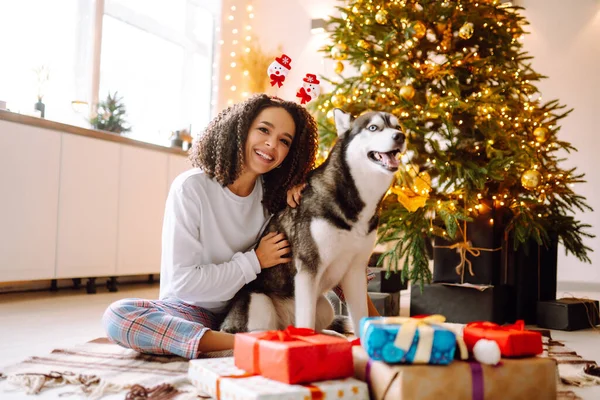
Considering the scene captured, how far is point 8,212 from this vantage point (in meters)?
3.19

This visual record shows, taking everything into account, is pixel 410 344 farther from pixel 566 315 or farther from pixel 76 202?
pixel 76 202

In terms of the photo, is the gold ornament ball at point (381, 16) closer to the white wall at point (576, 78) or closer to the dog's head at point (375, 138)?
the dog's head at point (375, 138)

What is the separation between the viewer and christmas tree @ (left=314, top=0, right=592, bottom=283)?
275 cm

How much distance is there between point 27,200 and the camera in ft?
10.8

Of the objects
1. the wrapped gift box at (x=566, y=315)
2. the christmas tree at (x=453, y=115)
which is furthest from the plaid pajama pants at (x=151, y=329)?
the wrapped gift box at (x=566, y=315)

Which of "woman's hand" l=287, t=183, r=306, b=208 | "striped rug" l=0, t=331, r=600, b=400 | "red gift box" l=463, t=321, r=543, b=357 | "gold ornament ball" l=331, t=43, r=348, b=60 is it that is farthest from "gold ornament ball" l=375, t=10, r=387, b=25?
"red gift box" l=463, t=321, r=543, b=357

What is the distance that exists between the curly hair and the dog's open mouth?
32 centimetres

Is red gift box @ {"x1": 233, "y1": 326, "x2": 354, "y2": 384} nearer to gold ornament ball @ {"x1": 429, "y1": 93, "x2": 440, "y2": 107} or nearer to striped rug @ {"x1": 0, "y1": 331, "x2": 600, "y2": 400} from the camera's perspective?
striped rug @ {"x1": 0, "y1": 331, "x2": 600, "y2": 400}

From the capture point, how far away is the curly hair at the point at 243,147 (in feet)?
6.11

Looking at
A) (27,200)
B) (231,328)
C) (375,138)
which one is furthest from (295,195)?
(27,200)

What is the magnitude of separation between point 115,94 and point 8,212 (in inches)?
58.6

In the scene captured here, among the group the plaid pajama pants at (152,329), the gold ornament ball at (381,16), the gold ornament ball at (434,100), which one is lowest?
the plaid pajama pants at (152,329)

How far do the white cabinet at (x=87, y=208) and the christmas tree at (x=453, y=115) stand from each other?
165 centimetres

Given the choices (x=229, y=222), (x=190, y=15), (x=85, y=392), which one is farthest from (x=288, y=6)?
(x=85, y=392)
